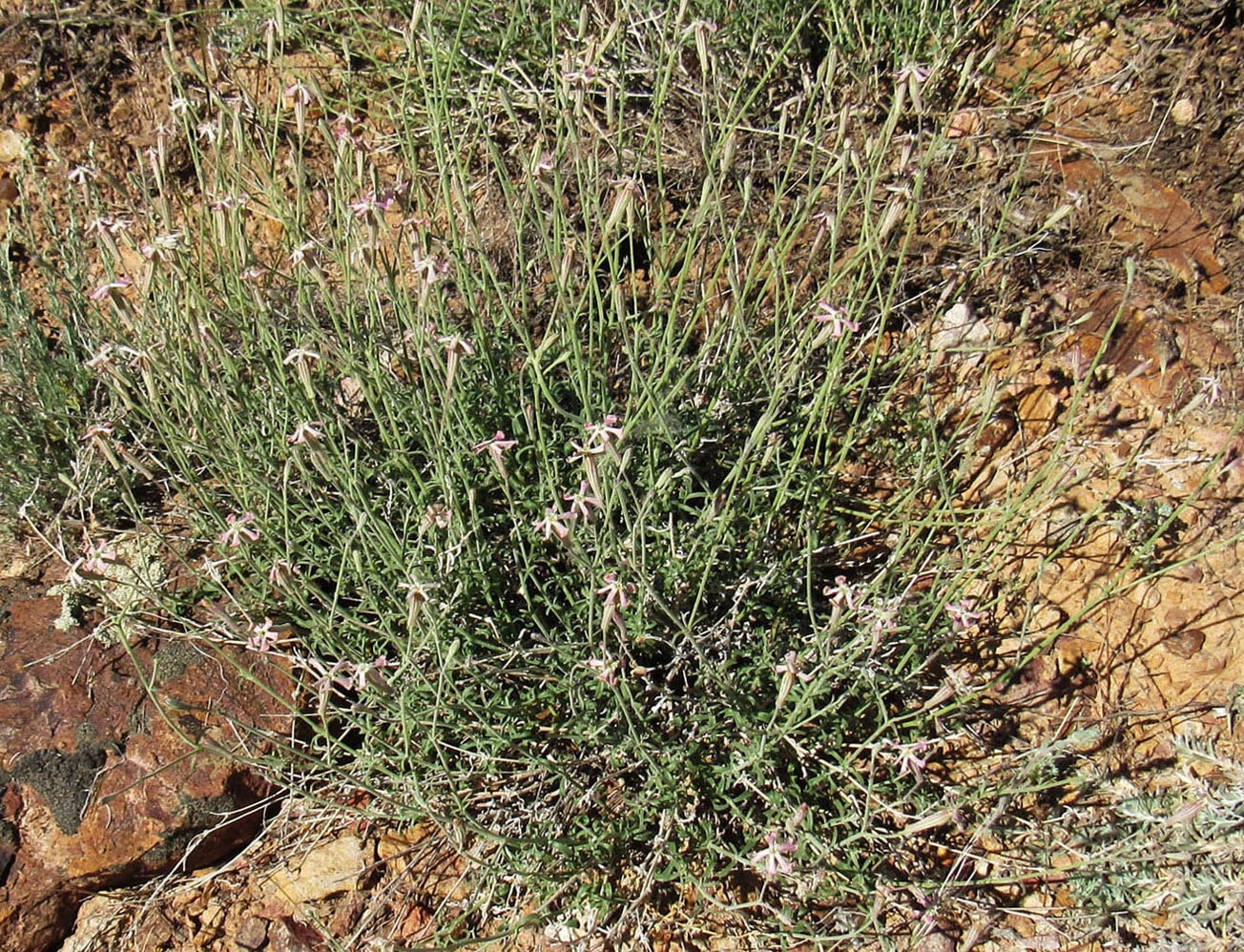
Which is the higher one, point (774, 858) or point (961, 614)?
point (961, 614)

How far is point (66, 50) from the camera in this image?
4293 mm

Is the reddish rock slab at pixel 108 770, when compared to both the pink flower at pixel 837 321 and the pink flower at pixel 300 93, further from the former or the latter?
the pink flower at pixel 837 321

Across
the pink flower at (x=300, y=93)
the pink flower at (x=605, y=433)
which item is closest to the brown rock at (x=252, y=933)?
the pink flower at (x=605, y=433)

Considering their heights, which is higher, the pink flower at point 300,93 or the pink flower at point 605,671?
the pink flower at point 300,93

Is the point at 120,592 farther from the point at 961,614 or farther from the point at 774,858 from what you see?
the point at 961,614

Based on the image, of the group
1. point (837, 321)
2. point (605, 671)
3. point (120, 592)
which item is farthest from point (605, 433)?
point (120, 592)

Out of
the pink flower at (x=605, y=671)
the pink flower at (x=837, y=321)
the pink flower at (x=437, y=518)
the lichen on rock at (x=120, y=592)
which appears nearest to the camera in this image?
the pink flower at (x=605, y=671)

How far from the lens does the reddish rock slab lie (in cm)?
254

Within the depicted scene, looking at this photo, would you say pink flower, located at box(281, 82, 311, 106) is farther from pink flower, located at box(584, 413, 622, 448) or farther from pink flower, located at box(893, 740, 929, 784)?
pink flower, located at box(893, 740, 929, 784)

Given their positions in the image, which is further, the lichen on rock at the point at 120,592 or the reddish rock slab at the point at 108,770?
the lichen on rock at the point at 120,592

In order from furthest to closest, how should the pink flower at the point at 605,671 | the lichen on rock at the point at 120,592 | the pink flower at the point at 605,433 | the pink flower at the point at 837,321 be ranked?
1. the lichen on rock at the point at 120,592
2. the pink flower at the point at 837,321
3. the pink flower at the point at 605,671
4. the pink flower at the point at 605,433

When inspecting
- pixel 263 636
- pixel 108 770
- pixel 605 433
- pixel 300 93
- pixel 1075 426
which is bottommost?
pixel 108 770

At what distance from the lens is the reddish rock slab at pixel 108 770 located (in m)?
2.54

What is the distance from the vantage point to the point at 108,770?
2.62m
